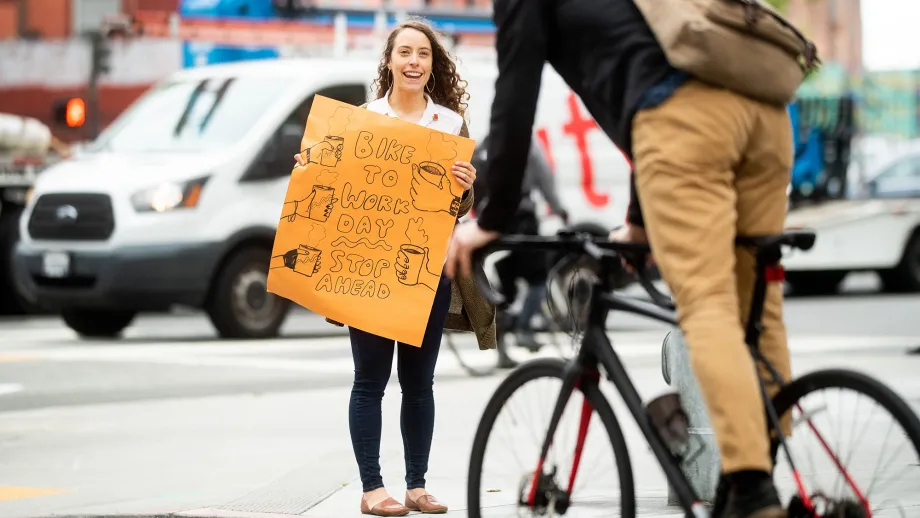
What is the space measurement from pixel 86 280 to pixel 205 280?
904 millimetres

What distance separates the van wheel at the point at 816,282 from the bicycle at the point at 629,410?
17.4m

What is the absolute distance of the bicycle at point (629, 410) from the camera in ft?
12.1

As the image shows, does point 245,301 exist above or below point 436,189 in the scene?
below

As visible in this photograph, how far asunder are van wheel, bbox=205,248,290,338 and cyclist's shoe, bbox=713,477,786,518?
10.2 metres

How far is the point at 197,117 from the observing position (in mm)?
14484

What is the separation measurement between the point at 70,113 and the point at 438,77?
12.0m

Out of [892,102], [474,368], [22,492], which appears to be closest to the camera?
[22,492]

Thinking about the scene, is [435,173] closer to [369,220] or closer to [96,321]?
[369,220]

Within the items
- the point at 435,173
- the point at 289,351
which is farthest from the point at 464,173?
the point at 289,351

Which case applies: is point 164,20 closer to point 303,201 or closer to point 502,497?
point 303,201

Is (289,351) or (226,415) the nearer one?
(226,415)

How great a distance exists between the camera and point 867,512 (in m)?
3.66

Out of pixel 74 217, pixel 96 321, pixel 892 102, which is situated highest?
pixel 74 217

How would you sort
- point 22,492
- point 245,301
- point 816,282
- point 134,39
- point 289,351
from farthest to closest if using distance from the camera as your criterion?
point 816,282
point 134,39
point 245,301
point 289,351
point 22,492
